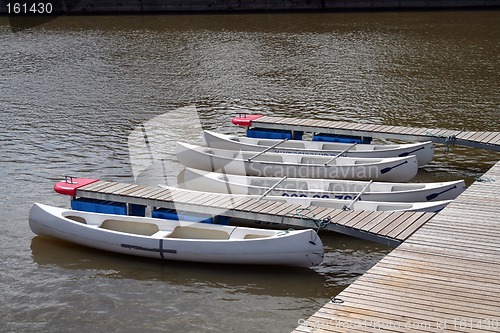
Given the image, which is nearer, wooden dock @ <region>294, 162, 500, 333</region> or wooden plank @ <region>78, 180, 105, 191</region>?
wooden dock @ <region>294, 162, 500, 333</region>

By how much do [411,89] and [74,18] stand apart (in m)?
29.3

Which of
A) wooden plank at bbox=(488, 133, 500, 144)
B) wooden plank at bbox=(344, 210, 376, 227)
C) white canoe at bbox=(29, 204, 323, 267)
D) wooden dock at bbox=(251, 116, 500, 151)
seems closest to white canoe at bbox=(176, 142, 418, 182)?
wooden dock at bbox=(251, 116, 500, 151)

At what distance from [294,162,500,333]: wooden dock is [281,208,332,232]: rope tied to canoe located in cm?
199

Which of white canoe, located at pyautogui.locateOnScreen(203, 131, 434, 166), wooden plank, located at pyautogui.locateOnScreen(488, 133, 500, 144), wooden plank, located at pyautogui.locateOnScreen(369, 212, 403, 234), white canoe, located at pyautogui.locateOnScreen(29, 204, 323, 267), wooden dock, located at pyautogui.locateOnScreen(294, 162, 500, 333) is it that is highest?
wooden plank, located at pyautogui.locateOnScreen(488, 133, 500, 144)

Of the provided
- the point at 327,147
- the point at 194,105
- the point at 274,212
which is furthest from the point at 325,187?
the point at 194,105

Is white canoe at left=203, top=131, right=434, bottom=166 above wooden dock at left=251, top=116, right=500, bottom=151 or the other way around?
the other way around

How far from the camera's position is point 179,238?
17609 millimetres

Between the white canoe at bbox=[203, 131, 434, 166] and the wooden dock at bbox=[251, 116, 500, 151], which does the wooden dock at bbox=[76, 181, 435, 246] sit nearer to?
the white canoe at bbox=[203, 131, 434, 166]

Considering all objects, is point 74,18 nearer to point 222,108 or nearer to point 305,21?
point 305,21

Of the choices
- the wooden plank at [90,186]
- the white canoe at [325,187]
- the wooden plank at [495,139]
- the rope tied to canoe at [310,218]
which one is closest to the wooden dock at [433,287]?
the rope tied to canoe at [310,218]

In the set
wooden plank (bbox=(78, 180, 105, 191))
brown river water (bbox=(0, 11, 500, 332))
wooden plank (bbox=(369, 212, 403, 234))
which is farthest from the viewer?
wooden plank (bbox=(78, 180, 105, 191))

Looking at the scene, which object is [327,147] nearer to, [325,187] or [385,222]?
[325,187]

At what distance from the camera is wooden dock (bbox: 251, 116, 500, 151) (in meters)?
22.6

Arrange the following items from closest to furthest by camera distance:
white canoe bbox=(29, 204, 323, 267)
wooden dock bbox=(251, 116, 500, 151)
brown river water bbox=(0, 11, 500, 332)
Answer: brown river water bbox=(0, 11, 500, 332) < white canoe bbox=(29, 204, 323, 267) < wooden dock bbox=(251, 116, 500, 151)
